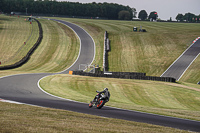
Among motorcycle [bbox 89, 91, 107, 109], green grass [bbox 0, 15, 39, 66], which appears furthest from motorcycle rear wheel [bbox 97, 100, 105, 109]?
green grass [bbox 0, 15, 39, 66]

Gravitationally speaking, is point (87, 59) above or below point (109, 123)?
below

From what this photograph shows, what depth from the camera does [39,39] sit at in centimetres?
8025

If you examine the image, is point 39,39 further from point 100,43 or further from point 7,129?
point 7,129

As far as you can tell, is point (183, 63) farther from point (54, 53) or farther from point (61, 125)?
point (61, 125)

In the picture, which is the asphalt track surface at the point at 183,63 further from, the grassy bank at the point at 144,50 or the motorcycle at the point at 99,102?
the motorcycle at the point at 99,102

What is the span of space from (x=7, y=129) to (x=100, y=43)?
71797 millimetres

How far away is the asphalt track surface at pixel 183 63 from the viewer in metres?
54.3

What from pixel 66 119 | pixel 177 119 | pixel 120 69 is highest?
pixel 66 119

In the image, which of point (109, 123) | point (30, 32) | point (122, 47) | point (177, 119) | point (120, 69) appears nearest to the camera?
point (109, 123)

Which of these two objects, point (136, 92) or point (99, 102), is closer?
point (99, 102)

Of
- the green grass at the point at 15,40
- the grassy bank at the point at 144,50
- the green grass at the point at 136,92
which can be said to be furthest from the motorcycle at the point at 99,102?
the green grass at the point at 15,40

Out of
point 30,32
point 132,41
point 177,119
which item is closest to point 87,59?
point 132,41

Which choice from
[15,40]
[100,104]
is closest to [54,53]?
[15,40]

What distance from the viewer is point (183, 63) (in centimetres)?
5997
